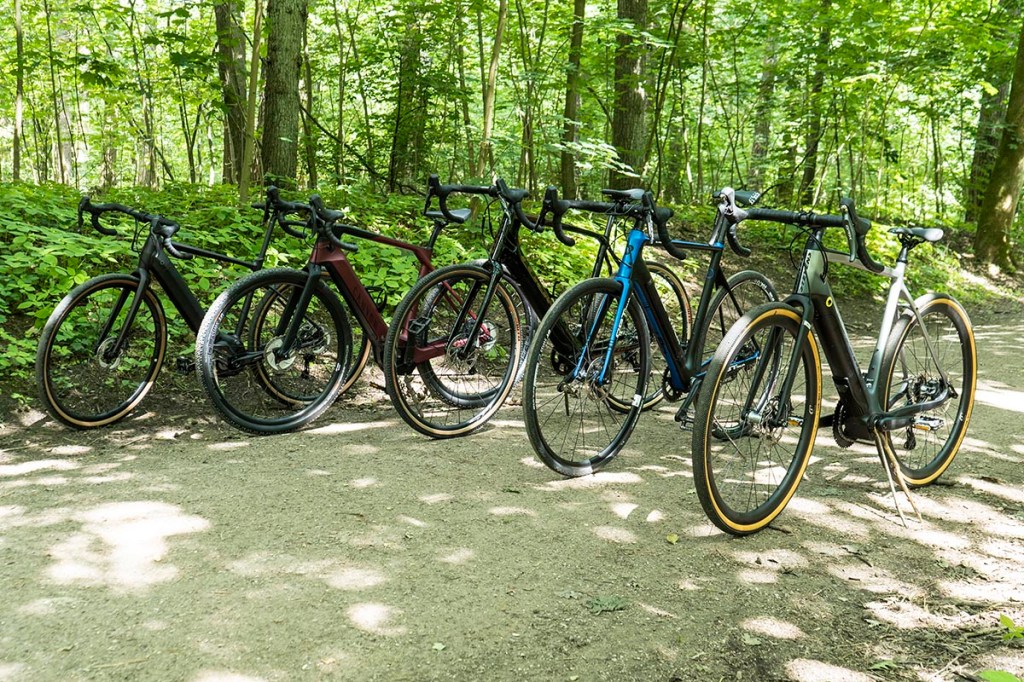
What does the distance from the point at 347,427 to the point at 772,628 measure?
2.85 metres

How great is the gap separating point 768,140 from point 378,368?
459 inches

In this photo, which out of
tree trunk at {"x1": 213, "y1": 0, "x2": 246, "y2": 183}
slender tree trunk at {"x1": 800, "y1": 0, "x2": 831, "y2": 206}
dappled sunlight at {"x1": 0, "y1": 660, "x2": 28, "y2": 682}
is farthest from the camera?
slender tree trunk at {"x1": 800, "y1": 0, "x2": 831, "y2": 206}

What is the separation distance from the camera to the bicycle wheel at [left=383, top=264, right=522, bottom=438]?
432 centimetres

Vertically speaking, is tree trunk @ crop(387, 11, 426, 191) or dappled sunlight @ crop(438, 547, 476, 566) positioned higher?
tree trunk @ crop(387, 11, 426, 191)

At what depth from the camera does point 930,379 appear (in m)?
3.85

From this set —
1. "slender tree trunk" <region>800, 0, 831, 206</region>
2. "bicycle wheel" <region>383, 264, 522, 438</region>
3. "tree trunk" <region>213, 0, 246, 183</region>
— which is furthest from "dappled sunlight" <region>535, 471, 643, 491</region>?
"slender tree trunk" <region>800, 0, 831, 206</region>

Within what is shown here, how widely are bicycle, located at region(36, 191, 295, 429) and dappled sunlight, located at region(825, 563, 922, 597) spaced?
3.43m

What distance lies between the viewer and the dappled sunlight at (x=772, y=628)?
2535 millimetres

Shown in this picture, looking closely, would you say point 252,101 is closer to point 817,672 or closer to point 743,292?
point 743,292

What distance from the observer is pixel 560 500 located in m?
3.63

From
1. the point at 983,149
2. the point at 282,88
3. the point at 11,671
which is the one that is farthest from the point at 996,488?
the point at 983,149

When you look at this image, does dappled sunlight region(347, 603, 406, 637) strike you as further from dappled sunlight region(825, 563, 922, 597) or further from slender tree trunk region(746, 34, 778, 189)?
slender tree trunk region(746, 34, 778, 189)

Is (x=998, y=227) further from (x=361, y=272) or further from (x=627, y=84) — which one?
(x=361, y=272)

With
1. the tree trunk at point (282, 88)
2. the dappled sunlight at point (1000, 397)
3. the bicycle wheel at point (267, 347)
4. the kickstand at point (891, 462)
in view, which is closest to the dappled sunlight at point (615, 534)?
the kickstand at point (891, 462)
